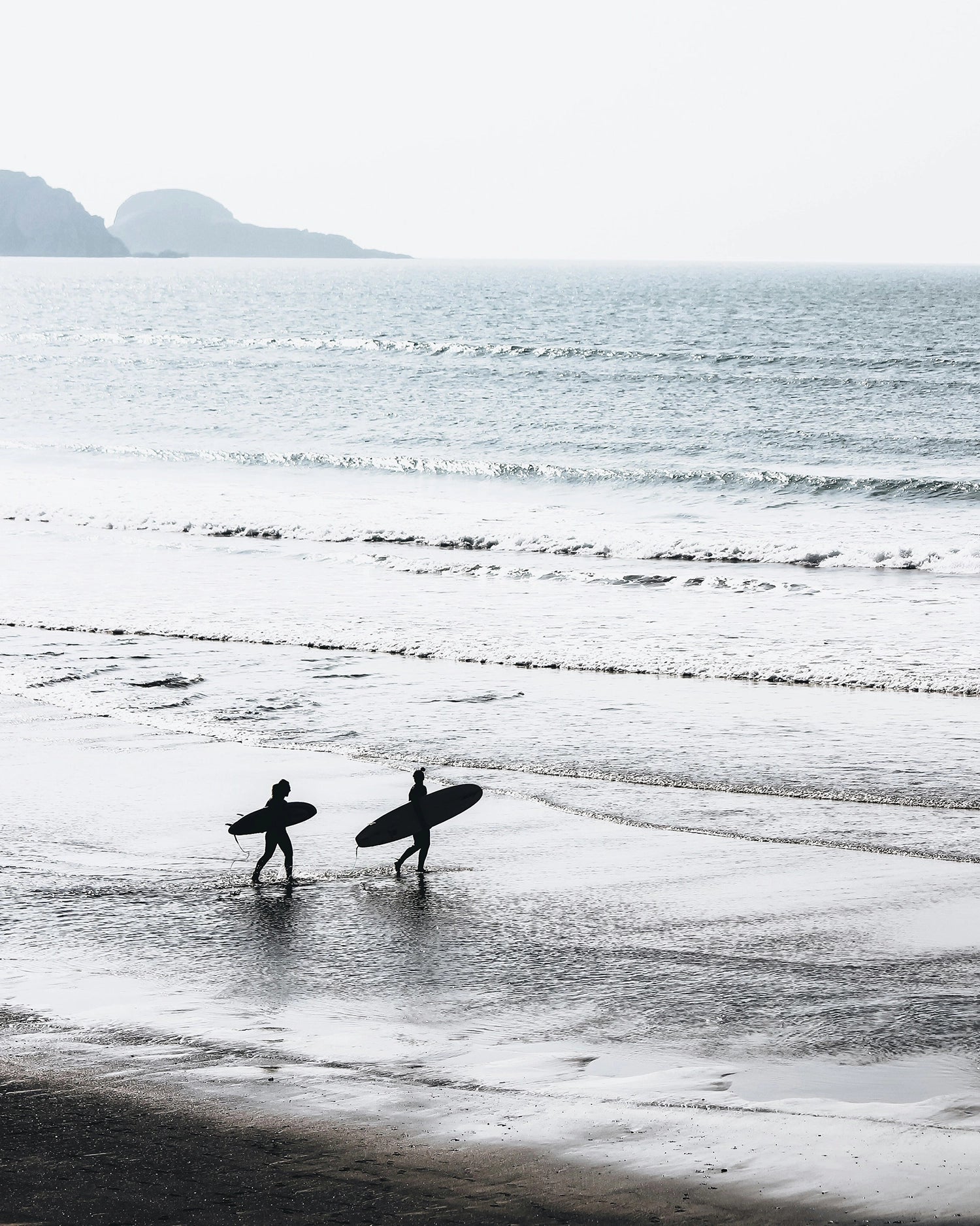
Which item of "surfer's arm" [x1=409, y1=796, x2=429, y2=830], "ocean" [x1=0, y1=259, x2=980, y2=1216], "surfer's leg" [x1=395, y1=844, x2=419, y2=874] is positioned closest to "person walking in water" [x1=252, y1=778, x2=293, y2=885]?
"ocean" [x1=0, y1=259, x2=980, y2=1216]

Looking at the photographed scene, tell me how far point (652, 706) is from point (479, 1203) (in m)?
11.6

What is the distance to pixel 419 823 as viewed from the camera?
11773 mm

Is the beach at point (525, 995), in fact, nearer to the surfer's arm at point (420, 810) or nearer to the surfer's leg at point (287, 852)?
the surfer's leg at point (287, 852)

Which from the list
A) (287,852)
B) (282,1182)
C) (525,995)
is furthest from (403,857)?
(282,1182)

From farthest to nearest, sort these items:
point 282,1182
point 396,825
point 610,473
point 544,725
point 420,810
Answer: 1. point 610,473
2. point 544,725
3. point 396,825
4. point 420,810
5. point 282,1182

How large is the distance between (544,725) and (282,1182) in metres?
10.4

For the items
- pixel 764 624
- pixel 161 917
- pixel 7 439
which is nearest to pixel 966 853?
pixel 161 917

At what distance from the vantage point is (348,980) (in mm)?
9594

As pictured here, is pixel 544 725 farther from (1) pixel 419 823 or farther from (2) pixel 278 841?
(2) pixel 278 841

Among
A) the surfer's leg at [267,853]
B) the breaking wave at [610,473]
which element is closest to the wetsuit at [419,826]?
the surfer's leg at [267,853]

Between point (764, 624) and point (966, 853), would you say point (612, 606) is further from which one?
point (966, 853)

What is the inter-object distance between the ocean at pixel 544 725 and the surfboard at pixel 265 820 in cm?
44

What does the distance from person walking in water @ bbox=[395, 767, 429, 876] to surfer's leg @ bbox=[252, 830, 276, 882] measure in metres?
1.06

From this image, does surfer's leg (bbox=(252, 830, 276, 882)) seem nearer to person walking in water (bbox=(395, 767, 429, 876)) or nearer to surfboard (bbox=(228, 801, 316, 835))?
surfboard (bbox=(228, 801, 316, 835))
